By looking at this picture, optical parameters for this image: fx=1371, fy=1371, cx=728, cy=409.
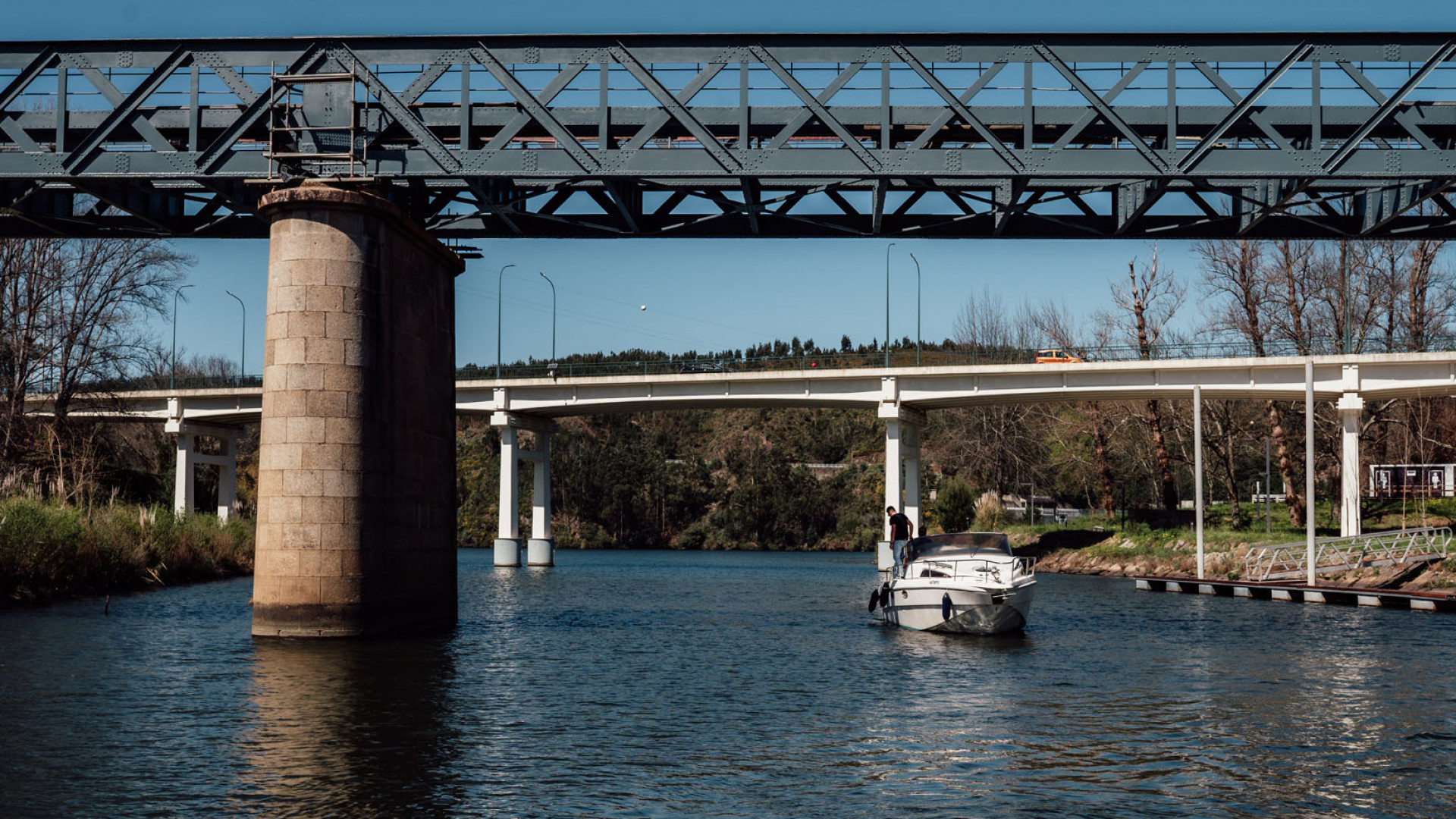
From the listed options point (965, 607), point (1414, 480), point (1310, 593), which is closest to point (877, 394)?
point (1414, 480)

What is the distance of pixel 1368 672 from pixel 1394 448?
72409mm

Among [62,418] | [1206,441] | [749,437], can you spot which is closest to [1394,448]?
[1206,441]

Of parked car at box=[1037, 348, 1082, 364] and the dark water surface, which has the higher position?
parked car at box=[1037, 348, 1082, 364]

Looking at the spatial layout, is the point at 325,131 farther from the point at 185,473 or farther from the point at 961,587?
the point at 185,473

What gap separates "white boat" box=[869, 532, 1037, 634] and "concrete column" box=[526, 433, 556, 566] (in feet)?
166

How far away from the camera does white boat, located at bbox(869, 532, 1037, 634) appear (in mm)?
30125

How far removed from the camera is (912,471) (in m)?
81.6

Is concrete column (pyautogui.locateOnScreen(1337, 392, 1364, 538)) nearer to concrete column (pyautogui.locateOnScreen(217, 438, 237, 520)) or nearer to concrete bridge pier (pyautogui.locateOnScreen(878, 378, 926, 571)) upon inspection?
concrete bridge pier (pyautogui.locateOnScreen(878, 378, 926, 571))

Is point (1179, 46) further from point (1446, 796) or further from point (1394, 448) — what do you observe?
point (1394, 448)

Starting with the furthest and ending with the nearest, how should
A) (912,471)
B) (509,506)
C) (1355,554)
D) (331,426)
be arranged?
(912,471) → (509,506) → (1355,554) → (331,426)

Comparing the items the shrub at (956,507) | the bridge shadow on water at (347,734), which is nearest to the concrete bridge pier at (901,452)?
the shrub at (956,507)

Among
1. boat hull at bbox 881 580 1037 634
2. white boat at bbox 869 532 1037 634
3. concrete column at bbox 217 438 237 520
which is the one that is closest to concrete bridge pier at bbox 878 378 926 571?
white boat at bbox 869 532 1037 634

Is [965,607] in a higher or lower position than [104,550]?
lower

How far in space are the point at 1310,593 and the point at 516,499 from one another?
48676 millimetres
